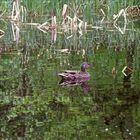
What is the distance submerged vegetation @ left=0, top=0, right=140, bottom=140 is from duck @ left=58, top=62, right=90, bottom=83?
0.64 feet

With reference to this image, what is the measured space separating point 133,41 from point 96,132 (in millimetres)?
9038

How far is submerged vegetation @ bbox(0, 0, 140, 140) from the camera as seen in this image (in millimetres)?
8289

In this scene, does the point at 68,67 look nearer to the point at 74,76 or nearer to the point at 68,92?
the point at 74,76

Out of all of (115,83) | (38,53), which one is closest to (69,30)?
(38,53)

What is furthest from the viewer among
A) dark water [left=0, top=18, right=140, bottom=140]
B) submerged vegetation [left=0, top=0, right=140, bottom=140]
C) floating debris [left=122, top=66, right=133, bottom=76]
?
floating debris [left=122, top=66, right=133, bottom=76]

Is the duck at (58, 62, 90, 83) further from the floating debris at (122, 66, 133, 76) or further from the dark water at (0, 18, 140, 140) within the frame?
the floating debris at (122, 66, 133, 76)

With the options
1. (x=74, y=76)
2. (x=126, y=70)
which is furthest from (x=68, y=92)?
(x=126, y=70)

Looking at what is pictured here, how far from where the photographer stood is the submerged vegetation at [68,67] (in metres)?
8.29

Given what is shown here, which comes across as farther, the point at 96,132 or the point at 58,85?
the point at 58,85

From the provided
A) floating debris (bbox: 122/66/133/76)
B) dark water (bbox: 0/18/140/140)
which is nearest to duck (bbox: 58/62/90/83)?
dark water (bbox: 0/18/140/140)

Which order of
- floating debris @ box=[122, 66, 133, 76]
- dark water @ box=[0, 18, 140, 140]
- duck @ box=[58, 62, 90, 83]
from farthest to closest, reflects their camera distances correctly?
floating debris @ box=[122, 66, 133, 76], duck @ box=[58, 62, 90, 83], dark water @ box=[0, 18, 140, 140]

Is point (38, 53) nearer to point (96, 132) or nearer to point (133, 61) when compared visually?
point (133, 61)

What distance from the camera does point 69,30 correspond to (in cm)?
1894

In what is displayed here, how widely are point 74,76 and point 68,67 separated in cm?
108
